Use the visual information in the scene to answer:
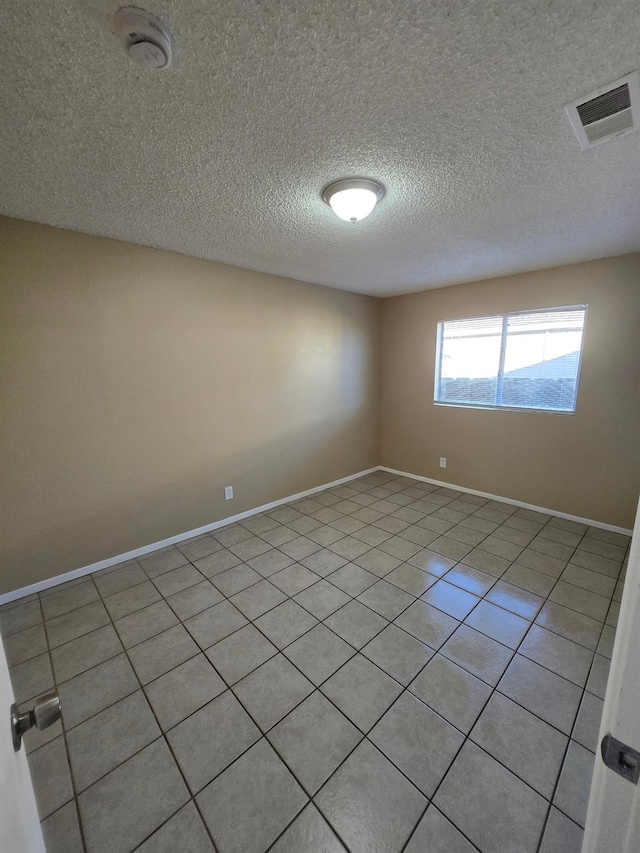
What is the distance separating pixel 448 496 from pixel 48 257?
4.14 meters

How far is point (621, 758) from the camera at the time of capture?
480mm

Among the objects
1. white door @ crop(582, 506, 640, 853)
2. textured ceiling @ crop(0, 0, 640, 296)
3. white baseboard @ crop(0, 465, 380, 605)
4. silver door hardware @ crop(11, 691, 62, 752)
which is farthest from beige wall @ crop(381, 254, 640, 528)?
silver door hardware @ crop(11, 691, 62, 752)

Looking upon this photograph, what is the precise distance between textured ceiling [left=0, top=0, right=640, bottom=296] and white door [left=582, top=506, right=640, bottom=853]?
136 cm

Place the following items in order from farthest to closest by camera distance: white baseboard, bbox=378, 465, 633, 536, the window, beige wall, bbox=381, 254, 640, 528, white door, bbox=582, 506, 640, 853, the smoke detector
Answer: the window
white baseboard, bbox=378, 465, 633, 536
beige wall, bbox=381, 254, 640, 528
the smoke detector
white door, bbox=582, 506, 640, 853

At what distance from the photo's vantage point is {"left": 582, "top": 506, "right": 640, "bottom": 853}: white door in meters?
0.46

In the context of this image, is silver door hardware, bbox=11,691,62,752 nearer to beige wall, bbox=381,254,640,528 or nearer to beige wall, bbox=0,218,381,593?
beige wall, bbox=0,218,381,593

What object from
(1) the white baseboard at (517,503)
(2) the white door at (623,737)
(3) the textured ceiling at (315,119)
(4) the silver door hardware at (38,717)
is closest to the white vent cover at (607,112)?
(3) the textured ceiling at (315,119)

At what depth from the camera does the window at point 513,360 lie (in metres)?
3.11

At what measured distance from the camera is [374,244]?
2.51 metres

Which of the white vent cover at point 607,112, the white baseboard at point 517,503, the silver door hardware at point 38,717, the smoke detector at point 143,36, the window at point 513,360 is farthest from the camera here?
the window at point 513,360

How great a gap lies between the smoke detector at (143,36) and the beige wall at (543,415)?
3.38 meters

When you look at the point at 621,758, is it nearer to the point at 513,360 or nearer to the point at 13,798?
the point at 13,798

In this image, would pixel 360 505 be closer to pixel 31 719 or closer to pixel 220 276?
pixel 220 276

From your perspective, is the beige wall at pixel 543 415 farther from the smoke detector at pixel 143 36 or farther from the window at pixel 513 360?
the smoke detector at pixel 143 36
